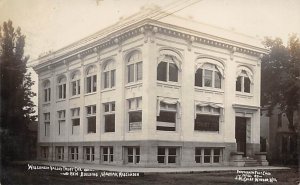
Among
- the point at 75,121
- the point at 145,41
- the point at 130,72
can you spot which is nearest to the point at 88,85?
the point at 75,121

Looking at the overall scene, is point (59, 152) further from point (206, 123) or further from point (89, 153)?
point (206, 123)

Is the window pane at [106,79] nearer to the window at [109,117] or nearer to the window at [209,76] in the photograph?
the window at [109,117]

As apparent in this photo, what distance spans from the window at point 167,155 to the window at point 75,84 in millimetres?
3420

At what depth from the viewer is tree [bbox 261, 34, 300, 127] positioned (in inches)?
480

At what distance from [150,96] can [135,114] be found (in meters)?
0.95

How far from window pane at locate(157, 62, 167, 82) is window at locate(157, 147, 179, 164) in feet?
7.86

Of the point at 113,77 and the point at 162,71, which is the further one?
the point at 113,77

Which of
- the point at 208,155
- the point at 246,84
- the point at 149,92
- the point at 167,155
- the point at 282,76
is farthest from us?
the point at 208,155

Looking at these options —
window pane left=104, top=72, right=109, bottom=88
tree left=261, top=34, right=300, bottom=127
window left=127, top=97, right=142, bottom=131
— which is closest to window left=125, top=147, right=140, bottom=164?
window left=127, top=97, right=142, bottom=131

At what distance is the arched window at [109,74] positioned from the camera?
49.6 feet

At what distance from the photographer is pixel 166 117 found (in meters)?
15.1

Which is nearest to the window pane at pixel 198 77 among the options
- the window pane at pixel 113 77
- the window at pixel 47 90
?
the window pane at pixel 113 77

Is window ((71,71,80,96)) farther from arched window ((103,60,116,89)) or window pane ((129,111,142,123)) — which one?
window pane ((129,111,142,123))

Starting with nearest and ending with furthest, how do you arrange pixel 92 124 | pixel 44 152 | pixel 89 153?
pixel 44 152 < pixel 92 124 < pixel 89 153
